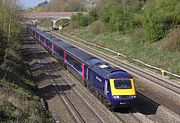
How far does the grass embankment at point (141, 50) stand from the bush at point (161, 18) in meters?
1.42

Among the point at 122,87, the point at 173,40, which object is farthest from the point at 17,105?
the point at 173,40

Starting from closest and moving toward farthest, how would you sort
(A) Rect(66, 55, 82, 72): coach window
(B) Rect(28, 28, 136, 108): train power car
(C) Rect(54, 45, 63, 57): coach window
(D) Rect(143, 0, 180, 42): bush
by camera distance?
(B) Rect(28, 28, 136, 108): train power car < (A) Rect(66, 55, 82, 72): coach window < (C) Rect(54, 45, 63, 57): coach window < (D) Rect(143, 0, 180, 42): bush

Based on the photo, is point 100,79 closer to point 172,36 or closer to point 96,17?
point 172,36

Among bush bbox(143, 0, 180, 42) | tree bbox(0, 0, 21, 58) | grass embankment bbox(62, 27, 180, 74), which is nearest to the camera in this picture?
grass embankment bbox(62, 27, 180, 74)

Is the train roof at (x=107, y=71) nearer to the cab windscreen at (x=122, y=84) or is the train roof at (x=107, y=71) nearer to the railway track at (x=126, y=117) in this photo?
the cab windscreen at (x=122, y=84)

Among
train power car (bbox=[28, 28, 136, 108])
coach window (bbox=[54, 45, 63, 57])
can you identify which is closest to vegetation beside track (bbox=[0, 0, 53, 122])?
train power car (bbox=[28, 28, 136, 108])

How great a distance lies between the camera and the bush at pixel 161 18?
44719 millimetres

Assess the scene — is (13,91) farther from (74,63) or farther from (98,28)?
(98,28)

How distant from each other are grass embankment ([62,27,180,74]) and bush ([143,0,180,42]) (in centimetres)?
142

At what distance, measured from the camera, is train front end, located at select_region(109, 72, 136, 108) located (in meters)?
21.2

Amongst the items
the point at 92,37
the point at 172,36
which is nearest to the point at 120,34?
the point at 92,37

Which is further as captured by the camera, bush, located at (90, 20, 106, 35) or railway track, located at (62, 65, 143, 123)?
bush, located at (90, 20, 106, 35)

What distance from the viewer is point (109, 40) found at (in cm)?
6219

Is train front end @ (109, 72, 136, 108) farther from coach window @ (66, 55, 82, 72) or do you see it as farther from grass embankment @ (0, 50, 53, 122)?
coach window @ (66, 55, 82, 72)
